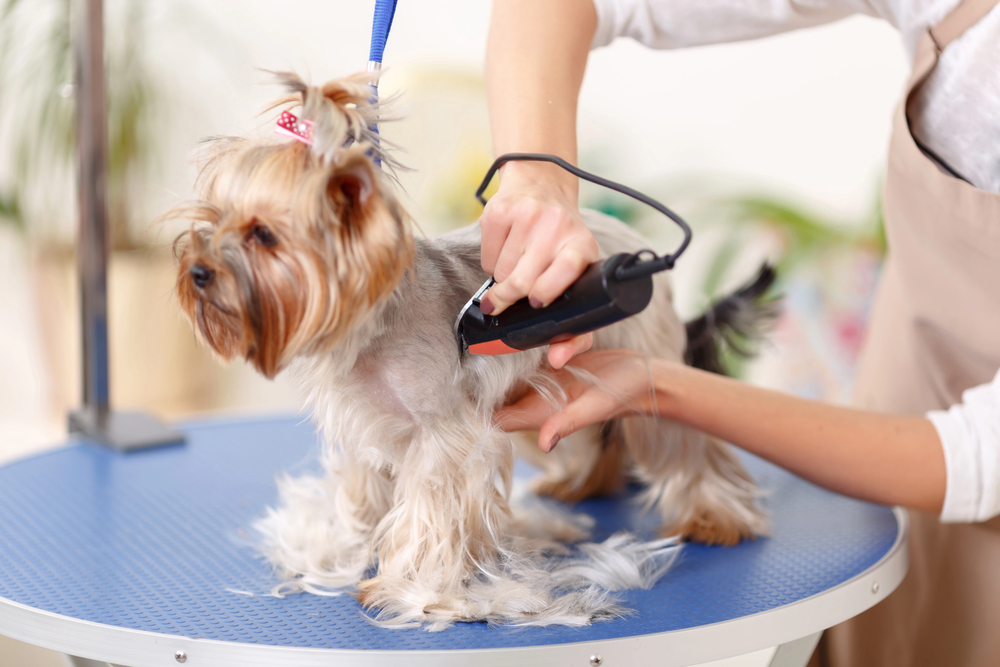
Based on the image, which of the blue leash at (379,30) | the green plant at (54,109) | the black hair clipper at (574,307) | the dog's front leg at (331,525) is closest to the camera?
the black hair clipper at (574,307)

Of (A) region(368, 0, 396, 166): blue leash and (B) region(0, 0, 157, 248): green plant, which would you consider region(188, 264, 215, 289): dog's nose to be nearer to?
(A) region(368, 0, 396, 166): blue leash

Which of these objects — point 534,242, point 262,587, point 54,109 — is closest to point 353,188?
point 534,242

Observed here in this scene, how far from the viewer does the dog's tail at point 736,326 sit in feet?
4.31

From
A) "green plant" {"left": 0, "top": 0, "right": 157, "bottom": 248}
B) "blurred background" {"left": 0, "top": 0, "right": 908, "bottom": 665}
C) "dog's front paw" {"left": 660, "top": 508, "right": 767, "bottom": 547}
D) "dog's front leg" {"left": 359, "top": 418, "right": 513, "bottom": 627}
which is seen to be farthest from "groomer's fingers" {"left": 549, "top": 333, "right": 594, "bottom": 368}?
"green plant" {"left": 0, "top": 0, "right": 157, "bottom": 248}

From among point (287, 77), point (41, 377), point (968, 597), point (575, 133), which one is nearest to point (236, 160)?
point (287, 77)

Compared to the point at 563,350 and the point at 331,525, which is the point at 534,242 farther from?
the point at 331,525

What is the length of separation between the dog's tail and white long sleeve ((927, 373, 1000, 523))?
0.38 metres

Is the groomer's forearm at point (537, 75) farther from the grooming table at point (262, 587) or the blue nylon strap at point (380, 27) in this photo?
the grooming table at point (262, 587)

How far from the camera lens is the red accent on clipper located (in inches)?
30.8

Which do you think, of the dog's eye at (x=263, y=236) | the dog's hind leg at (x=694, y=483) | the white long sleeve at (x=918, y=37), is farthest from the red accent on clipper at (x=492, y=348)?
the white long sleeve at (x=918, y=37)

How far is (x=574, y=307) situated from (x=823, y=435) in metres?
0.43

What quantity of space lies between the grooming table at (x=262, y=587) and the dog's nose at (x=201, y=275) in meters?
0.30

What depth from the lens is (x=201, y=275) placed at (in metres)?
0.74

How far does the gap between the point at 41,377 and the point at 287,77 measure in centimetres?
260
